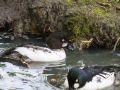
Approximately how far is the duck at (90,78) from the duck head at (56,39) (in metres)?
2.67

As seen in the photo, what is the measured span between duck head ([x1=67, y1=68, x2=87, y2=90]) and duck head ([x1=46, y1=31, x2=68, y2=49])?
10.8 feet

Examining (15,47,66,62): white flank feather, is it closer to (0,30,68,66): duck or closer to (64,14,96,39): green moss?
(0,30,68,66): duck

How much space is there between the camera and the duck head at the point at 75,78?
8.79m

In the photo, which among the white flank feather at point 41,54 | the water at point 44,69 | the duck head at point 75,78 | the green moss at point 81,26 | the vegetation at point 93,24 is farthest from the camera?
the green moss at point 81,26

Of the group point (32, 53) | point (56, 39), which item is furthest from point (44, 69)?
point (56, 39)

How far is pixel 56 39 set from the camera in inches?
478

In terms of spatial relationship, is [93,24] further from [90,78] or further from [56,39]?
[90,78]

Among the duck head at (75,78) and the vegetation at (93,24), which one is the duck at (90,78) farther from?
the vegetation at (93,24)

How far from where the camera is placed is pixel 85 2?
44.9ft

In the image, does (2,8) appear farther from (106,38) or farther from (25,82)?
(25,82)

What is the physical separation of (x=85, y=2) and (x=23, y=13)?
2237 millimetres

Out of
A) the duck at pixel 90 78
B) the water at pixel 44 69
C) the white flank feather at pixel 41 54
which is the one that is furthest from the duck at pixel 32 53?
the duck at pixel 90 78

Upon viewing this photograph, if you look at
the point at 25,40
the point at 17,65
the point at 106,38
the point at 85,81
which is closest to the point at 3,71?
the point at 17,65

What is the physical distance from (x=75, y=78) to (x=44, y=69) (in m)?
2.04
